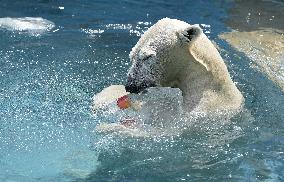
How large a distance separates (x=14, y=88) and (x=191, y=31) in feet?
7.03

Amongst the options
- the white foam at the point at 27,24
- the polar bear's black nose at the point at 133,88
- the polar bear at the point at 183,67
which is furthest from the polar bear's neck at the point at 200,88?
the white foam at the point at 27,24

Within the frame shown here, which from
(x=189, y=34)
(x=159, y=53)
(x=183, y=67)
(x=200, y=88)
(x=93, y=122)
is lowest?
(x=93, y=122)

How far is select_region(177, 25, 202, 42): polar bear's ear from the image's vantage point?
4.06 meters

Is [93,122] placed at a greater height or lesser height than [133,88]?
lesser

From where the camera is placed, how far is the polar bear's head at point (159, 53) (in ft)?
13.4

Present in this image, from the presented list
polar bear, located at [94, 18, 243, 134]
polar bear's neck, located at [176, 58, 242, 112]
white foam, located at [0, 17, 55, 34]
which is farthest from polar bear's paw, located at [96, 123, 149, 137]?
white foam, located at [0, 17, 55, 34]

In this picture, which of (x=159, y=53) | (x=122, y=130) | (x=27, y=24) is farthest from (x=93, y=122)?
(x=27, y=24)

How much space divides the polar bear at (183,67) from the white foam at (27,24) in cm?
374

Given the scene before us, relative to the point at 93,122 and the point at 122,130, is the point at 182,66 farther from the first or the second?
the point at 93,122

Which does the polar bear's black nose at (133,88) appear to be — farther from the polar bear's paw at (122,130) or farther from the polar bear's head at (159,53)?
the polar bear's paw at (122,130)

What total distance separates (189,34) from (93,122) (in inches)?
42.2

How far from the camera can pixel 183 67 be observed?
13.9ft

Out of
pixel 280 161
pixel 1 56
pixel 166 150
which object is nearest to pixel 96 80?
pixel 1 56

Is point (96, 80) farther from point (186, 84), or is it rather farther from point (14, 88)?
point (186, 84)
